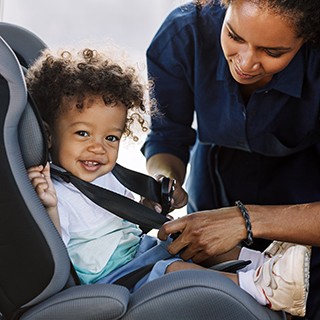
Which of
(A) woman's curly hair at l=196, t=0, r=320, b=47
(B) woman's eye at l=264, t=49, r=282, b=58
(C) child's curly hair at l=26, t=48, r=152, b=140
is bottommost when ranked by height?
(C) child's curly hair at l=26, t=48, r=152, b=140

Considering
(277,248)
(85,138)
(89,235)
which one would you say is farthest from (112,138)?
(277,248)

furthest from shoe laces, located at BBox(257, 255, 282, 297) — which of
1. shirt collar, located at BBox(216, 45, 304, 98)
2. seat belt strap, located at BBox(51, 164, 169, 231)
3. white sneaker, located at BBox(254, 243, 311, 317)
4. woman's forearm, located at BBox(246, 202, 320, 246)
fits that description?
shirt collar, located at BBox(216, 45, 304, 98)

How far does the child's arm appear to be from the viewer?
1.50m

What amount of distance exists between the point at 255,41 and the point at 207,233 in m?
0.44

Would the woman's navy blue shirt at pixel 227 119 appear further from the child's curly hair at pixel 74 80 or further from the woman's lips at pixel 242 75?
the child's curly hair at pixel 74 80

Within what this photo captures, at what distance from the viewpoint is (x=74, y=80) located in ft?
5.61

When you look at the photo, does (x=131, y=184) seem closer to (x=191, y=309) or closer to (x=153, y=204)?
(x=153, y=204)

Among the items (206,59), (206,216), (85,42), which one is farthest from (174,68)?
(206,216)

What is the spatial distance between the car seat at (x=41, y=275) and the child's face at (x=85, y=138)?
0.74 ft

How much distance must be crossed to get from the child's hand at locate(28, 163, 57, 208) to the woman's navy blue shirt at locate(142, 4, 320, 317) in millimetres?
665

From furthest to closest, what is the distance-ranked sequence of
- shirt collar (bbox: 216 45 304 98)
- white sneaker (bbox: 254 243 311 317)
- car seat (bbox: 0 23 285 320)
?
shirt collar (bbox: 216 45 304 98)
white sneaker (bbox: 254 243 311 317)
car seat (bbox: 0 23 285 320)

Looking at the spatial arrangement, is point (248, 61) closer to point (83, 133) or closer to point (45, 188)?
point (83, 133)

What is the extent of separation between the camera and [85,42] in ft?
6.11

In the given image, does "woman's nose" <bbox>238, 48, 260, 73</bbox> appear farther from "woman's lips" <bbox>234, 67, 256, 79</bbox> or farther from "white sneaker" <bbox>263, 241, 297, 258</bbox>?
"white sneaker" <bbox>263, 241, 297, 258</bbox>
